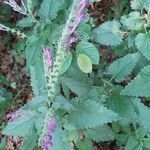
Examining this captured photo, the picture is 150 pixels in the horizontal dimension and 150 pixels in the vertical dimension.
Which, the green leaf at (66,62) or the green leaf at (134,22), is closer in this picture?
the green leaf at (66,62)

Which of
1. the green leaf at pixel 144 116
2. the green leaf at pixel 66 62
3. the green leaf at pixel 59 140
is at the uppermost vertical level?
the green leaf at pixel 66 62

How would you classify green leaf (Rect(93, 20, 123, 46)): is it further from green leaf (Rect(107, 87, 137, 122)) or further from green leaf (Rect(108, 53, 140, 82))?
green leaf (Rect(107, 87, 137, 122))

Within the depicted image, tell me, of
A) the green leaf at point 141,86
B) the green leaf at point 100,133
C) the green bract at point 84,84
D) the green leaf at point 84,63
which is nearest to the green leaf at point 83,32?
the green bract at point 84,84

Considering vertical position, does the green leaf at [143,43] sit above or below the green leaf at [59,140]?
above

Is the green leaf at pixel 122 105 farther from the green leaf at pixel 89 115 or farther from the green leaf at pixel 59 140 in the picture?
the green leaf at pixel 59 140

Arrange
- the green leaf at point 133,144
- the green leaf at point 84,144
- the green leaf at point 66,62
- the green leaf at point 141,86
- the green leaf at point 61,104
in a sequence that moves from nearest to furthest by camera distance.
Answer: the green leaf at point 61,104, the green leaf at point 66,62, the green leaf at point 141,86, the green leaf at point 133,144, the green leaf at point 84,144

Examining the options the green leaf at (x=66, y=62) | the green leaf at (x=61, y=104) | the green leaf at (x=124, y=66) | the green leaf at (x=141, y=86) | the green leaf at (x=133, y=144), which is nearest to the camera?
the green leaf at (x=61, y=104)

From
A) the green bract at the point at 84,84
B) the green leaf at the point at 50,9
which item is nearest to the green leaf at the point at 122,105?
the green bract at the point at 84,84
